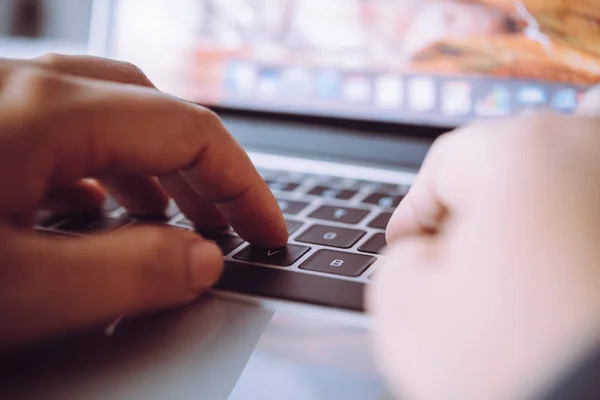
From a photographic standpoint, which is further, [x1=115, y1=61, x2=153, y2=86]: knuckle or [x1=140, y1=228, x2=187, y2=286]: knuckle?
[x1=115, y1=61, x2=153, y2=86]: knuckle

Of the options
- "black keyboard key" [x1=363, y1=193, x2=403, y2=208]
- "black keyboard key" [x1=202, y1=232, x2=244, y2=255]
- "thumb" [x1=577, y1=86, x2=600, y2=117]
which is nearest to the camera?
"thumb" [x1=577, y1=86, x2=600, y2=117]

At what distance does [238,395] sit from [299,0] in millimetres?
468

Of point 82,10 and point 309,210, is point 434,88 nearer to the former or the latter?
point 309,210

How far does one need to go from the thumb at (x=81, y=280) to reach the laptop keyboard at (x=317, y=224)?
113mm

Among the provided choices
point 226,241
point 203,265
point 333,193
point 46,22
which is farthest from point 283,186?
point 46,22

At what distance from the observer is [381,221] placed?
471 mm

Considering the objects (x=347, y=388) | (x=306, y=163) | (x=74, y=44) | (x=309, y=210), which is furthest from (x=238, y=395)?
(x=74, y=44)

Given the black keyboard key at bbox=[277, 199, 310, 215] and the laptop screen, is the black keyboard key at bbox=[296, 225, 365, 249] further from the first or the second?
the laptop screen

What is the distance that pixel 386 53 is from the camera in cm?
62

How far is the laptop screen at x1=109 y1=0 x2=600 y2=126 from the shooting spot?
1.84ft

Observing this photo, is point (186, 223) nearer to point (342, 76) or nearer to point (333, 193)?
point (333, 193)

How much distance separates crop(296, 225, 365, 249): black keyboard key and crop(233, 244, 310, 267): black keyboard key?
0.06ft

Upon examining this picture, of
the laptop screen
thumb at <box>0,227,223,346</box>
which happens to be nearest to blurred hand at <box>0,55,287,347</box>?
thumb at <box>0,227,223,346</box>

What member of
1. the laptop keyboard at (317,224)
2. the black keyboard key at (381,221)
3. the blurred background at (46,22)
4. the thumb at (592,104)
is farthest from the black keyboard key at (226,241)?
the blurred background at (46,22)
